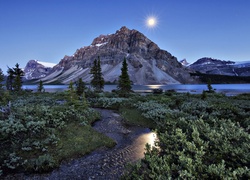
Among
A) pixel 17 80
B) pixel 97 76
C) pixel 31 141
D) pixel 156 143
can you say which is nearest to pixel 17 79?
pixel 17 80

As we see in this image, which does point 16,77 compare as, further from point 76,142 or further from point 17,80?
point 76,142

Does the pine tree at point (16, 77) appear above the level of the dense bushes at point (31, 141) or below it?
above

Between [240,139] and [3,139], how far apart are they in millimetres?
13221

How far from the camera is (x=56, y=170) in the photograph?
8617 millimetres

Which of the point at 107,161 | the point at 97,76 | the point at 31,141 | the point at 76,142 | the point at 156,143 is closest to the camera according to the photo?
the point at 156,143

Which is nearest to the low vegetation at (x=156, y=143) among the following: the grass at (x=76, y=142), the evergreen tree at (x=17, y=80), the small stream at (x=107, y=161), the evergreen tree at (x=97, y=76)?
the grass at (x=76, y=142)

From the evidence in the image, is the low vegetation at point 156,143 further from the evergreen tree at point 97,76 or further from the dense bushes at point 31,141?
the evergreen tree at point 97,76

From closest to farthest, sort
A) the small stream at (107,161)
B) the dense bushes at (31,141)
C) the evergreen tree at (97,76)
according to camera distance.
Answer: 1. the small stream at (107,161)
2. the dense bushes at (31,141)
3. the evergreen tree at (97,76)

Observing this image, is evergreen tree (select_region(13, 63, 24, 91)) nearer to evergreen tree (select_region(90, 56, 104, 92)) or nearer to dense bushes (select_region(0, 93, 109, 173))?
evergreen tree (select_region(90, 56, 104, 92))

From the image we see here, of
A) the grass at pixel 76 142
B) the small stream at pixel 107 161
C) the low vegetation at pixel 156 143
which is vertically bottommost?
the small stream at pixel 107 161

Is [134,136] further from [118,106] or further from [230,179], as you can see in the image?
[118,106]

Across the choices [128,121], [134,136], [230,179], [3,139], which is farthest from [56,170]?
[128,121]

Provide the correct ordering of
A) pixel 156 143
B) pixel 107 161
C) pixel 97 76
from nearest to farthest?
pixel 156 143
pixel 107 161
pixel 97 76

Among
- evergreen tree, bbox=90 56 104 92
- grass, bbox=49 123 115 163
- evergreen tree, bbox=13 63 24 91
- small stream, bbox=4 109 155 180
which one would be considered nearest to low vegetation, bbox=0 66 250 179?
grass, bbox=49 123 115 163
